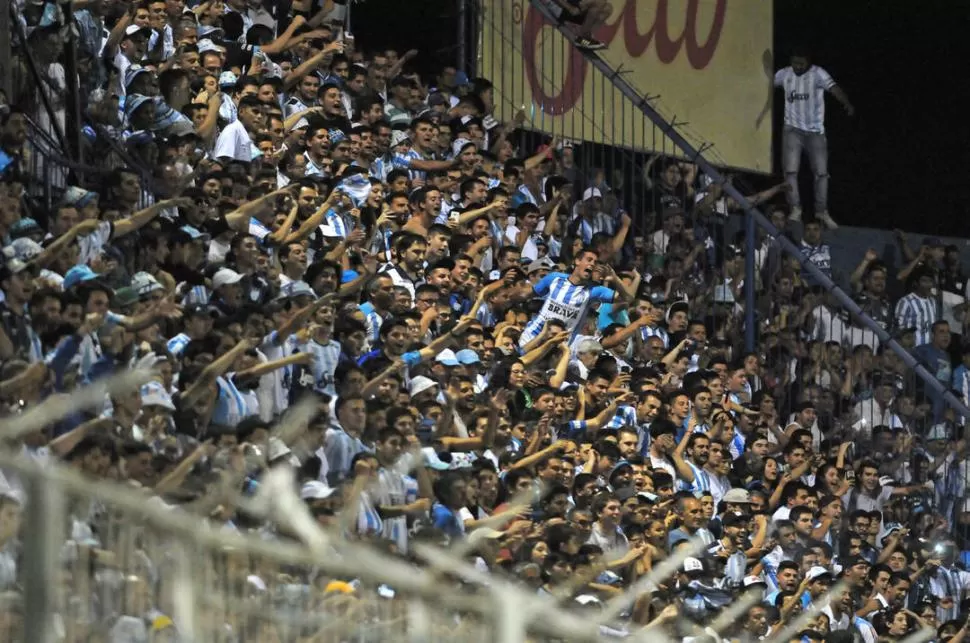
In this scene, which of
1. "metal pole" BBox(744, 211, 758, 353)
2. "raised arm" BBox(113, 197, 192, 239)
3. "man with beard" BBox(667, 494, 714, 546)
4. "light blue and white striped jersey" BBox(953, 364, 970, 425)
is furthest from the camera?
"light blue and white striped jersey" BBox(953, 364, 970, 425)

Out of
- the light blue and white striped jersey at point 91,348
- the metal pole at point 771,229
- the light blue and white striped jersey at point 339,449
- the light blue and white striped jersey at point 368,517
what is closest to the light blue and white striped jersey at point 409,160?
the metal pole at point 771,229

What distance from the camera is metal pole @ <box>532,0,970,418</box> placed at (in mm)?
14211

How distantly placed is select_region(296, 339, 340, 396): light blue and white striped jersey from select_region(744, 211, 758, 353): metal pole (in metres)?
4.68

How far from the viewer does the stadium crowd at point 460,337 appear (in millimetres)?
8672

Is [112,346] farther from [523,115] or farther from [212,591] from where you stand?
[523,115]

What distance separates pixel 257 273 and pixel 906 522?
519 centimetres

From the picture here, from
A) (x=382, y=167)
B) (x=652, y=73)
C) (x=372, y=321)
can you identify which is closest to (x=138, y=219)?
(x=372, y=321)

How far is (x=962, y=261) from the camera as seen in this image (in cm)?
1681

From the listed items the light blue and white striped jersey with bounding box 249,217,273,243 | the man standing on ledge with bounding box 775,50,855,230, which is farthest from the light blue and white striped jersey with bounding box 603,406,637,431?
the man standing on ledge with bounding box 775,50,855,230

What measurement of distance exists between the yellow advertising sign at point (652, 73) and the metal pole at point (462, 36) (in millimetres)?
142

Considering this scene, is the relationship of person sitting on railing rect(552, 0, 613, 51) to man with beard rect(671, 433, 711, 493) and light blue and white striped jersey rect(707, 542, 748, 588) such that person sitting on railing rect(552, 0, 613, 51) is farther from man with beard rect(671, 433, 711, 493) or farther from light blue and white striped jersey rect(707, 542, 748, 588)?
light blue and white striped jersey rect(707, 542, 748, 588)

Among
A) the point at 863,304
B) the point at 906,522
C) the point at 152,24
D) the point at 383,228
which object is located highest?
the point at 152,24

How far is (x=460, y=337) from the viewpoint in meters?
11.1

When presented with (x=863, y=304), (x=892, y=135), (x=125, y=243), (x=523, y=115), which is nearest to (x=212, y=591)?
(x=125, y=243)
